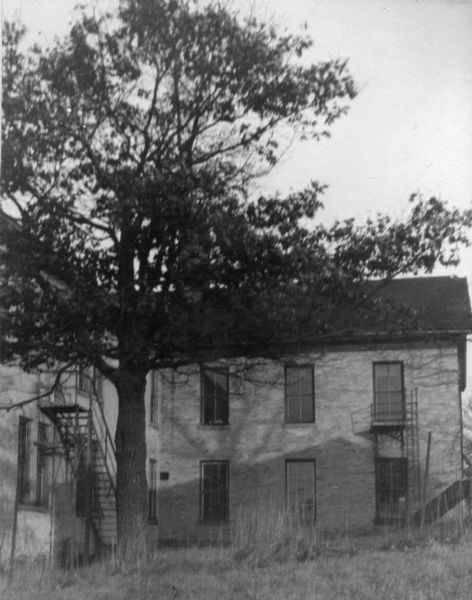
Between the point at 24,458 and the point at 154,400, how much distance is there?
370 inches

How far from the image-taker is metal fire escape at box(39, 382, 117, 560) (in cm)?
2161

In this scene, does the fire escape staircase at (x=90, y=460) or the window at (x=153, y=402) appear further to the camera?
the window at (x=153, y=402)

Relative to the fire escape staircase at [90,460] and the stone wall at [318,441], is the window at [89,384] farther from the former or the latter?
the stone wall at [318,441]

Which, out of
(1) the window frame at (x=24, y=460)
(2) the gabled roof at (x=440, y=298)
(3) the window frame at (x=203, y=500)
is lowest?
(3) the window frame at (x=203, y=500)

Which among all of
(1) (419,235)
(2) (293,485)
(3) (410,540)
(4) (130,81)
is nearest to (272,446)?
(2) (293,485)

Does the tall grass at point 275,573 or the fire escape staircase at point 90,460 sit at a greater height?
the fire escape staircase at point 90,460

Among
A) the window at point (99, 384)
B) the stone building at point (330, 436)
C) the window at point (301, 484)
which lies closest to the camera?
the window at point (99, 384)

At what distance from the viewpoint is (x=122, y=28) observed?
14.4 m

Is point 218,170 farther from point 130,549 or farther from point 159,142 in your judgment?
point 130,549

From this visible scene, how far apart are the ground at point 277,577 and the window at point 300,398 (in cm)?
1336

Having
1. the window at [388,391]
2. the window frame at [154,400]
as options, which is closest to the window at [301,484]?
the window at [388,391]

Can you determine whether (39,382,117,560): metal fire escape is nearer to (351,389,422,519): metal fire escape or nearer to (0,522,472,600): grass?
(0,522,472,600): grass

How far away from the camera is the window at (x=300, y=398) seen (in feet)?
95.7

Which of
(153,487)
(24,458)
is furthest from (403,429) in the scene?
(24,458)
